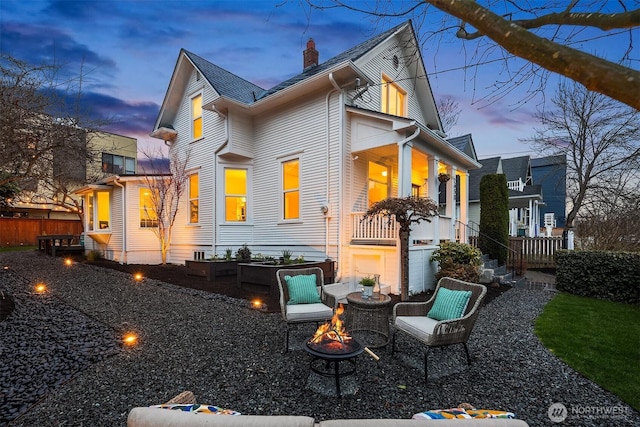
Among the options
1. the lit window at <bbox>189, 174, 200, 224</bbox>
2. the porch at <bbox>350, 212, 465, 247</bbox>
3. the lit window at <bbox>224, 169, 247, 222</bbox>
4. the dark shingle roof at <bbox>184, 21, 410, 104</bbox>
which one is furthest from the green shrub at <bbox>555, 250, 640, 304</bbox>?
the lit window at <bbox>189, 174, 200, 224</bbox>

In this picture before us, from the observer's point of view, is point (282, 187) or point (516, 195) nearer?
point (282, 187)

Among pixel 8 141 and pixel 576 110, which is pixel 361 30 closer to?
pixel 8 141

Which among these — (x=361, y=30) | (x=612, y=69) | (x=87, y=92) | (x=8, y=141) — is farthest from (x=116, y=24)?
(x=612, y=69)

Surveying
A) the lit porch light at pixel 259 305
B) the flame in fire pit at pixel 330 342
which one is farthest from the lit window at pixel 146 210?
the flame in fire pit at pixel 330 342

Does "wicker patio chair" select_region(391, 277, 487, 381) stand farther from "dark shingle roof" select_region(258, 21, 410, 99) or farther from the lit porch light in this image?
"dark shingle roof" select_region(258, 21, 410, 99)

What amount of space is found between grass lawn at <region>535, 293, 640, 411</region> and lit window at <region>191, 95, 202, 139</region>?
1186cm

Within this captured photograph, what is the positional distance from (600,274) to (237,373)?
9.29m

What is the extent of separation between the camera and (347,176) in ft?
28.3

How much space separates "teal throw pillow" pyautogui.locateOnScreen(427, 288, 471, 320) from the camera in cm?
394

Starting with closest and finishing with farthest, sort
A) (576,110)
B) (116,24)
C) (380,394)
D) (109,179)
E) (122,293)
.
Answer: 1. (380,394)
2. (122,293)
3. (116,24)
4. (109,179)
5. (576,110)

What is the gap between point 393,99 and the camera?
10.9 m

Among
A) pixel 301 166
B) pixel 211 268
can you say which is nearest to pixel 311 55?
pixel 301 166

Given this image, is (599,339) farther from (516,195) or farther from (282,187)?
(516,195)

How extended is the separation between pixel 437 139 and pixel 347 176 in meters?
2.67
